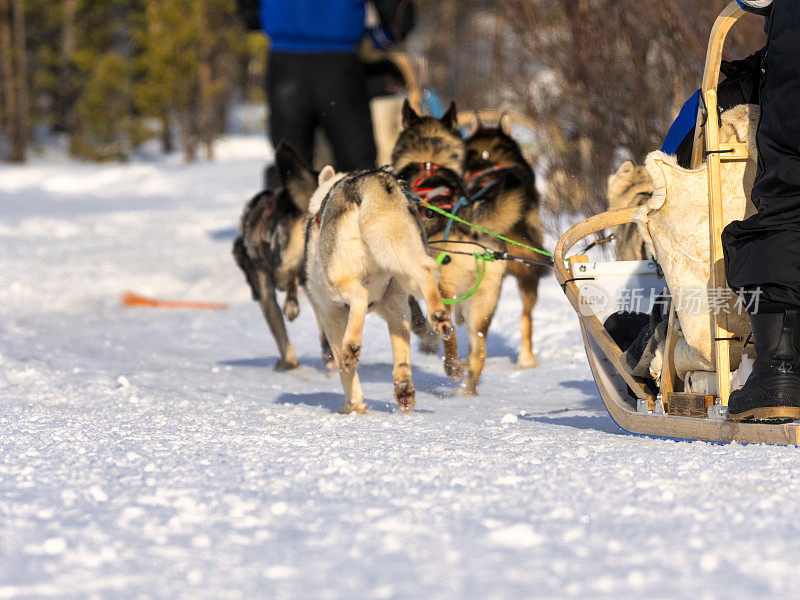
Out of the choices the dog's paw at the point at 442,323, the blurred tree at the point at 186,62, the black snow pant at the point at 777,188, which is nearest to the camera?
the black snow pant at the point at 777,188

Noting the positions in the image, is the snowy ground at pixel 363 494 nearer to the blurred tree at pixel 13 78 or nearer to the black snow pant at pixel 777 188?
the black snow pant at pixel 777 188

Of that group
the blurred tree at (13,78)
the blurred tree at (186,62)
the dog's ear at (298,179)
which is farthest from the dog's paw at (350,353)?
the blurred tree at (13,78)

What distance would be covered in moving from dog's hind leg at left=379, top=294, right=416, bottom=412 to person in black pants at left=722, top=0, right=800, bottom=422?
128cm

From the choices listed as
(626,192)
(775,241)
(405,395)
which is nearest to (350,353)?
(405,395)

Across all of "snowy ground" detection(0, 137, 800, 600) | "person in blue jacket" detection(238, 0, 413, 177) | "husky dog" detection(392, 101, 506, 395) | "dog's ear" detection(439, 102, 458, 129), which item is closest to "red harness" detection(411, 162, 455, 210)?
"husky dog" detection(392, 101, 506, 395)

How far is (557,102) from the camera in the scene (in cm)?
750

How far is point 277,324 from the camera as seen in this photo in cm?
558

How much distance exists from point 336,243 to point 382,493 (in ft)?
4.91

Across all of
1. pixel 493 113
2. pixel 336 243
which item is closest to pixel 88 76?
pixel 493 113

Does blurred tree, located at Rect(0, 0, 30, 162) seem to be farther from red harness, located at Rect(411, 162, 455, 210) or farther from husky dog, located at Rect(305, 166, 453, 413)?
husky dog, located at Rect(305, 166, 453, 413)

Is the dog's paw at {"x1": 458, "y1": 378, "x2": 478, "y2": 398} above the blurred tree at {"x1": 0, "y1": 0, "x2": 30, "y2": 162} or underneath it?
underneath

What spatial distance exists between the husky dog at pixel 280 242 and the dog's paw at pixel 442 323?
1.39 m

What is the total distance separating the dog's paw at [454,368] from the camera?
445cm

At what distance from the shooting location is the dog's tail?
3.46 metres
